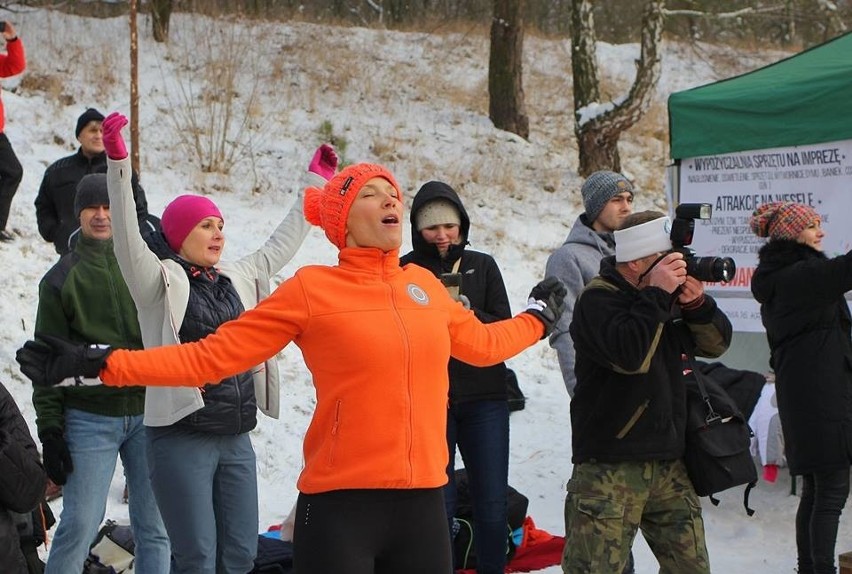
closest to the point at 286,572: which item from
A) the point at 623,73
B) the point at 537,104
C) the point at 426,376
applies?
the point at 426,376

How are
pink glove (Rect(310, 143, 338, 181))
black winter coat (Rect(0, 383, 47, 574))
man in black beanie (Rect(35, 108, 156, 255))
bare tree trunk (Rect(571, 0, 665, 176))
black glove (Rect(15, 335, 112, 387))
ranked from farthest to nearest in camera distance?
1. bare tree trunk (Rect(571, 0, 665, 176))
2. man in black beanie (Rect(35, 108, 156, 255))
3. pink glove (Rect(310, 143, 338, 181))
4. black winter coat (Rect(0, 383, 47, 574))
5. black glove (Rect(15, 335, 112, 387))

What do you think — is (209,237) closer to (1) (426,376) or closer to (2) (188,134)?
(1) (426,376)

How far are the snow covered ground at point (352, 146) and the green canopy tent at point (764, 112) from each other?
1.69 m

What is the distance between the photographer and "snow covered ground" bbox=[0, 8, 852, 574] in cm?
713

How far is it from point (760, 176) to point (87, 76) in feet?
29.9

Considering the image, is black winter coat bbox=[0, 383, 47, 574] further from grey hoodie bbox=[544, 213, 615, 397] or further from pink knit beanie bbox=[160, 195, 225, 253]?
grey hoodie bbox=[544, 213, 615, 397]

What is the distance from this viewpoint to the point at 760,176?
23.7 ft

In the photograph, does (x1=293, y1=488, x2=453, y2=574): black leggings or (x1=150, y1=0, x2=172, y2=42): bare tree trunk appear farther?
(x1=150, y1=0, x2=172, y2=42): bare tree trunk

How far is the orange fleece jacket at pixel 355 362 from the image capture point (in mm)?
2980

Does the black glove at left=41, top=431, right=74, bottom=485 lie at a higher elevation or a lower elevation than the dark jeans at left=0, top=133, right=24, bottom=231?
lower

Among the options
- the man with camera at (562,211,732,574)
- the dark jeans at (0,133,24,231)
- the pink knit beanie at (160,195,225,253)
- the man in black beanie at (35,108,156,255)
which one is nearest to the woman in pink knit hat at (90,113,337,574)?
the pink knit beanie at (160,195,225,253)

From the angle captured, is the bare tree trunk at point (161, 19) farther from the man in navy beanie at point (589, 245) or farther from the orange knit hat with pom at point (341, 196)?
the orange knit hat with pom at point (341, 196)

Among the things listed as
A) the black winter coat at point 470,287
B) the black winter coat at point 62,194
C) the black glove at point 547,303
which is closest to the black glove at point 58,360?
the black glove at point 547,303

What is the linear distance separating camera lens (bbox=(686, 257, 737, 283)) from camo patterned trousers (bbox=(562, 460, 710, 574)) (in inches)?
26.5
